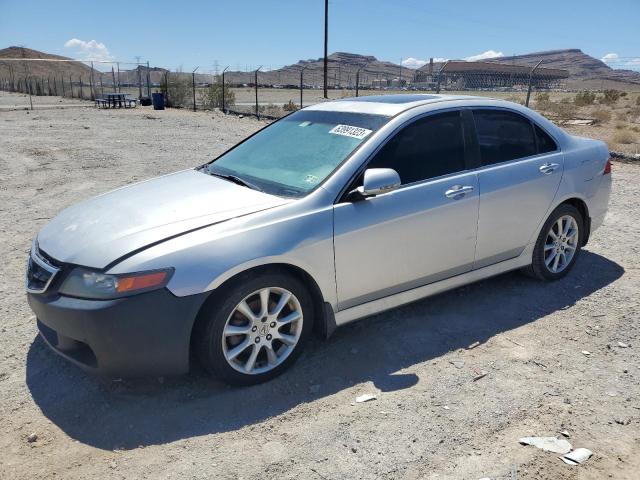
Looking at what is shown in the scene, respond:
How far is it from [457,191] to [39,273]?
281 cm

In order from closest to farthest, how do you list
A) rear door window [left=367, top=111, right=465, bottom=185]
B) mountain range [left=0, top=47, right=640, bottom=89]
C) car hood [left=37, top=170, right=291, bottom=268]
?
Answer: car hood [left=37, top=170, right=291, bottom=268] → rear door window [left=367, top=111, right=465, bottom=185] → mountain range [left=0, top=47, right=640, bottom=89]

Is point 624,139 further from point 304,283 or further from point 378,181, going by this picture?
point 304,283

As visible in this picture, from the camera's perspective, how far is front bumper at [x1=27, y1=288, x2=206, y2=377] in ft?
9.05

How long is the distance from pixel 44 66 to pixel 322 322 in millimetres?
121680

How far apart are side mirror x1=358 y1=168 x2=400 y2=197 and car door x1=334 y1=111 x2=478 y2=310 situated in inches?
4.3

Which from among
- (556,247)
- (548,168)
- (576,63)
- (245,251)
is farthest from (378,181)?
(576,63)

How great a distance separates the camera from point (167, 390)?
10.4ft

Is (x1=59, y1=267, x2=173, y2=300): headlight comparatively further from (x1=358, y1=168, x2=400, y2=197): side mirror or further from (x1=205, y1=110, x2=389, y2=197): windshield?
(x1=358, y1=168, x2=400, y2=197): side mirror

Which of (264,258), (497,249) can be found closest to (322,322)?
(264,258)

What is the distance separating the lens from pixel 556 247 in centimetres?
473

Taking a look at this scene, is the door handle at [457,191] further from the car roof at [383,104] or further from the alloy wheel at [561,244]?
the alloy wheel at [561,244]

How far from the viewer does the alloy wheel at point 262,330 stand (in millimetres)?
3072

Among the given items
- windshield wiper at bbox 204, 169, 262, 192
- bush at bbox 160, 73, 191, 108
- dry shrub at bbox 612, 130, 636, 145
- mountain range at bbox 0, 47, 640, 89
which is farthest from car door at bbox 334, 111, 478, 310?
mountain range at bbox 0, 47, 640, 89

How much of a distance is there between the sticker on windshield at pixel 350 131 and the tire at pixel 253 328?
1.16 metres
